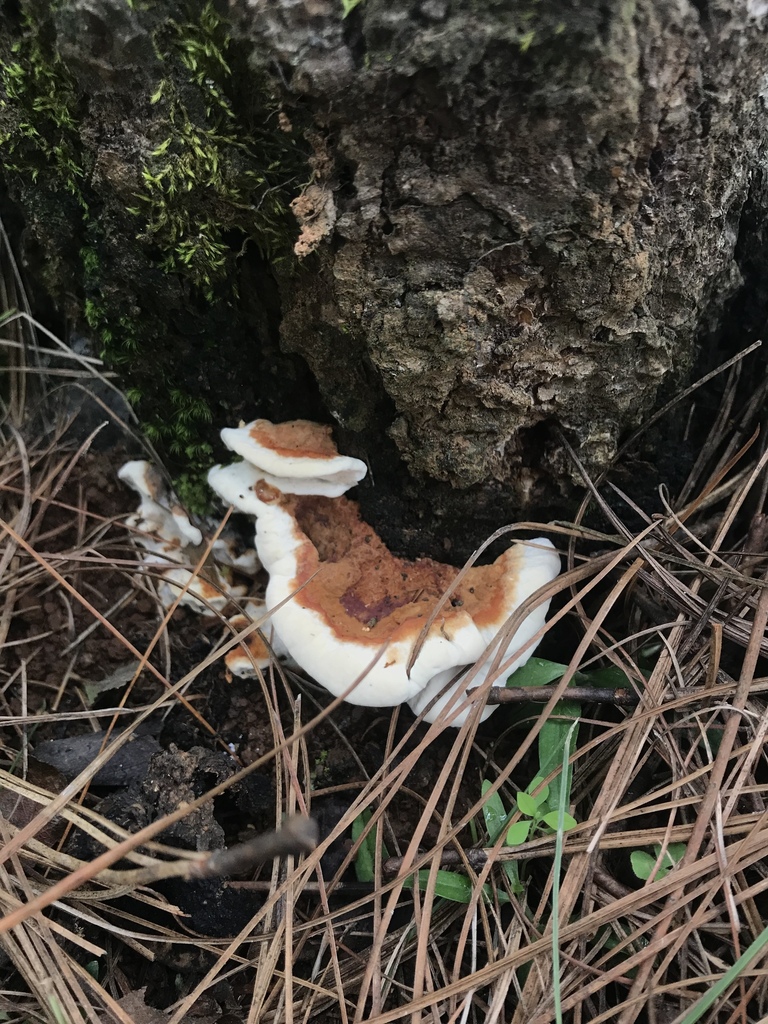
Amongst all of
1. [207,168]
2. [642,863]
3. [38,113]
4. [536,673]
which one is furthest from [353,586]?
[38,113]

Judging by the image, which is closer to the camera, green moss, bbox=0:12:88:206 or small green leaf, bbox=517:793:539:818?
green moss, bbox=0:12:88:206

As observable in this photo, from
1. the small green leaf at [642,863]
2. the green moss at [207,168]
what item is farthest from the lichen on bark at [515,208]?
the small green leaf at [642,863]

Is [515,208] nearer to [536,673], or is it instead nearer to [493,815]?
[536,673]

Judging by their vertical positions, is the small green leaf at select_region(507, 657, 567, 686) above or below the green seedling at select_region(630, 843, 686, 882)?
above

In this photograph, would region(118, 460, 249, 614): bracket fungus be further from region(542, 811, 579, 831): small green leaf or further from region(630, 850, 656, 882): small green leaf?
region(630, 850, 656, 882): small green leaf

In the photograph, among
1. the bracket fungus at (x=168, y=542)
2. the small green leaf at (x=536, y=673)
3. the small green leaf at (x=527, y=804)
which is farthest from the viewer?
the bracket fungus at (x=168, y=542)

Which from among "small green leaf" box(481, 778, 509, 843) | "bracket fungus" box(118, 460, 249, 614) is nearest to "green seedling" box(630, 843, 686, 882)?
"small green leaf" box(481, 778, 509, 843)

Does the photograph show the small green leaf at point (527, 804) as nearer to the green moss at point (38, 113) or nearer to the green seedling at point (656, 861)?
the green seedling at point (656, 861)
